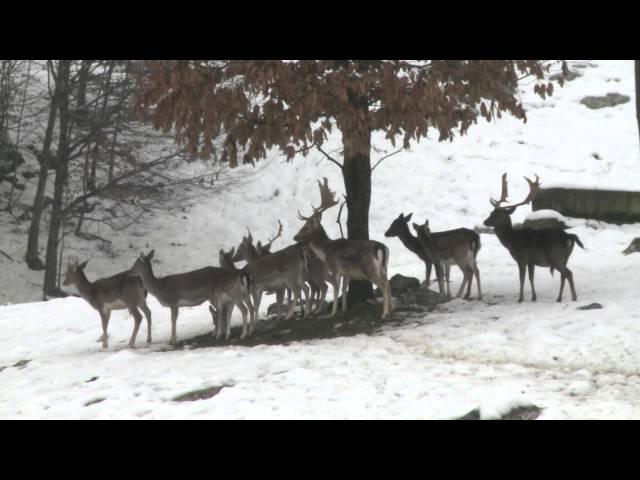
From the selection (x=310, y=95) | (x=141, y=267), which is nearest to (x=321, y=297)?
(x=141, y=267)

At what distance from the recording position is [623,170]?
20.2 metres

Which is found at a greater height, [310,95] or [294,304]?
[310,95]

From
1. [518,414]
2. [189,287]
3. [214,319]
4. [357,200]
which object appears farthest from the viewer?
[357,200]

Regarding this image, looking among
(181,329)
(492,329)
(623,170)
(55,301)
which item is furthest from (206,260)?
(492,329)

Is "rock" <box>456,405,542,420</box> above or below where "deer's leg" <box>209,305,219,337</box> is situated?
below

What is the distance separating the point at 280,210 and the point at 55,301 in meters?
8.18

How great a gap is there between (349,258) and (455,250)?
166 cm

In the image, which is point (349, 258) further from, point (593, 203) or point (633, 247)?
point (593, 203)

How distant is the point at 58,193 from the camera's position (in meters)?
18.8

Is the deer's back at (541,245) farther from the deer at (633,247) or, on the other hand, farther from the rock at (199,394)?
the rock at (199,394)

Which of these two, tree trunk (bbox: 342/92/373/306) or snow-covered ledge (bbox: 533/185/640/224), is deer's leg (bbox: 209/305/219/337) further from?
snow-covered ledge (bbox: 533/185/640/224)

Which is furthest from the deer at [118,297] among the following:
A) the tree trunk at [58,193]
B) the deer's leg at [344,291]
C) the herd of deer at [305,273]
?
the tree trunk at [58,193]

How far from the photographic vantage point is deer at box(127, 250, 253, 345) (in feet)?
35.3

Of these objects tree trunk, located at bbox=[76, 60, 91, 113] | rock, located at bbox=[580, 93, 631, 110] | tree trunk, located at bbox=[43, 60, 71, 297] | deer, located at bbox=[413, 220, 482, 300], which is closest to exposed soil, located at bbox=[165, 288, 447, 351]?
deer, located at bbox=[413, 220, 482, 300]
